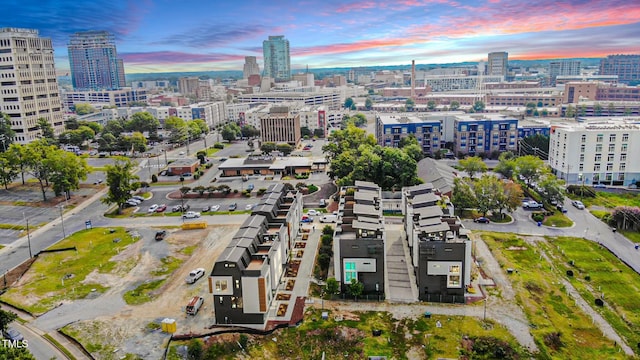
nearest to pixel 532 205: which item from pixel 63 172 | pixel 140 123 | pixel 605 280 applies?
pixel 605 280

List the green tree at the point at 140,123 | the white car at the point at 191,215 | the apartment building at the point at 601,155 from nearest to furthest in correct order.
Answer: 1. the white car at the point at 191,215
2. the apartment building at the point at 601,155
3. the green tree at the point at 140,123

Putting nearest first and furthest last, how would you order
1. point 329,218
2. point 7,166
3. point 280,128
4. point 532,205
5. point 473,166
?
point 329,218 < point 532,205 < point 7,166 < point 473,166 < point 280,128

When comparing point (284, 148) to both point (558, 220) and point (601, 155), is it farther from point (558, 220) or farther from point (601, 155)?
point (601, 155)

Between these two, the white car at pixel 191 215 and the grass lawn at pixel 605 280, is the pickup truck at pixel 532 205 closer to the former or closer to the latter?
the grass lawn at pixel 605 280

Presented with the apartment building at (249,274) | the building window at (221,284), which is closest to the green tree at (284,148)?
the apartment building at (249,274)

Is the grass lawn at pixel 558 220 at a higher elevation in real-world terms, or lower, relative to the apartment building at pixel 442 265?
lower
